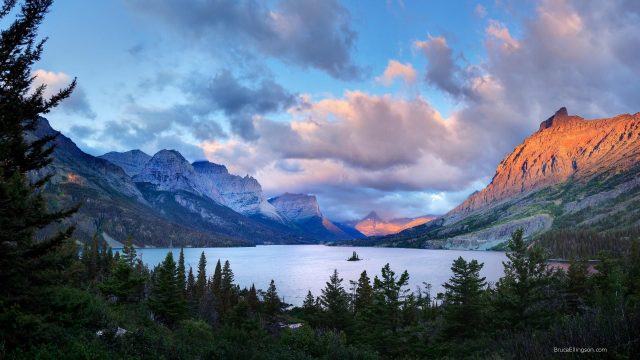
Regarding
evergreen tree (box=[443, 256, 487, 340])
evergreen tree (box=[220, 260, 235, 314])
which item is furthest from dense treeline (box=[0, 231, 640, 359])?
evergreen tree (box=[220, 260, 235, 314])

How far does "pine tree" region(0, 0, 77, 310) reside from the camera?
48.5 ft

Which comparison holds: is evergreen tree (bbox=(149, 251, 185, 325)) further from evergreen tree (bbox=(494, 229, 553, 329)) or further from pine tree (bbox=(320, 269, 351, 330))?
evergreen tree (bbox=(494, 229, 553, 329))

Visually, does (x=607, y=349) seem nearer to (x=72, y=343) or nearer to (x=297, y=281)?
(x=72, y=343)

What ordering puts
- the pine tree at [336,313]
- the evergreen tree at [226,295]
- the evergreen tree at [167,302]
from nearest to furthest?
1. the evergreen tree at [167,302]
2. the pine tree at [336,313]
3. the evergreen tree at [226,295]

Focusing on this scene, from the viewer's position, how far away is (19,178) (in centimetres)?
1538

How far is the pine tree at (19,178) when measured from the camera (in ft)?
48.5

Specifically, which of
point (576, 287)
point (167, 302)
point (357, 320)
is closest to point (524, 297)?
point (576, 287)

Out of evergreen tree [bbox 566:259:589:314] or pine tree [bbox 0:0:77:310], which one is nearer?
pine tree [bbox 0:0:77:310]

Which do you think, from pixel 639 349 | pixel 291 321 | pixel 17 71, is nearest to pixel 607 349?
pixel 639 349

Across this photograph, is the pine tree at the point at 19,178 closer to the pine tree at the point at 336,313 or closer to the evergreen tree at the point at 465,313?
the evergreen tree at the point at 465,313

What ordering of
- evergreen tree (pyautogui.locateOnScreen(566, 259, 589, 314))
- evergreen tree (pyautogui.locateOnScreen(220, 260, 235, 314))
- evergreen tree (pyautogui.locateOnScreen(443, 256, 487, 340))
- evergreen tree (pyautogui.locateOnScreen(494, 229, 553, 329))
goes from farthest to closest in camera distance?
evergreen tree (pyautogui.locateOnScreen(220, 260, 235, 314)), evergreen tree (pyautogui.locateOnScreen(566, 259, 589, 314)), evergreen tree (pyautogui.locateOnScreen(443, 256, 487, 340)), evergreen tree (pyautogui.locateOnScreen(494, 229, 553, 329))

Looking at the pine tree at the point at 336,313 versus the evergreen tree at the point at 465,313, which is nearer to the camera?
the evergreen tree at the point at 465,313

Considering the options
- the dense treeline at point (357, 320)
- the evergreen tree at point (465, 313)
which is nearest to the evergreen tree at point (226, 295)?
the dense treeline at point (357, 320)

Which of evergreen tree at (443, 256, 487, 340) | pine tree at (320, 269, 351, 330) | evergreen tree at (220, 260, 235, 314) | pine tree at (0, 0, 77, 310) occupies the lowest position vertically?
evergreen tree at (220, 260, 235, 314)
